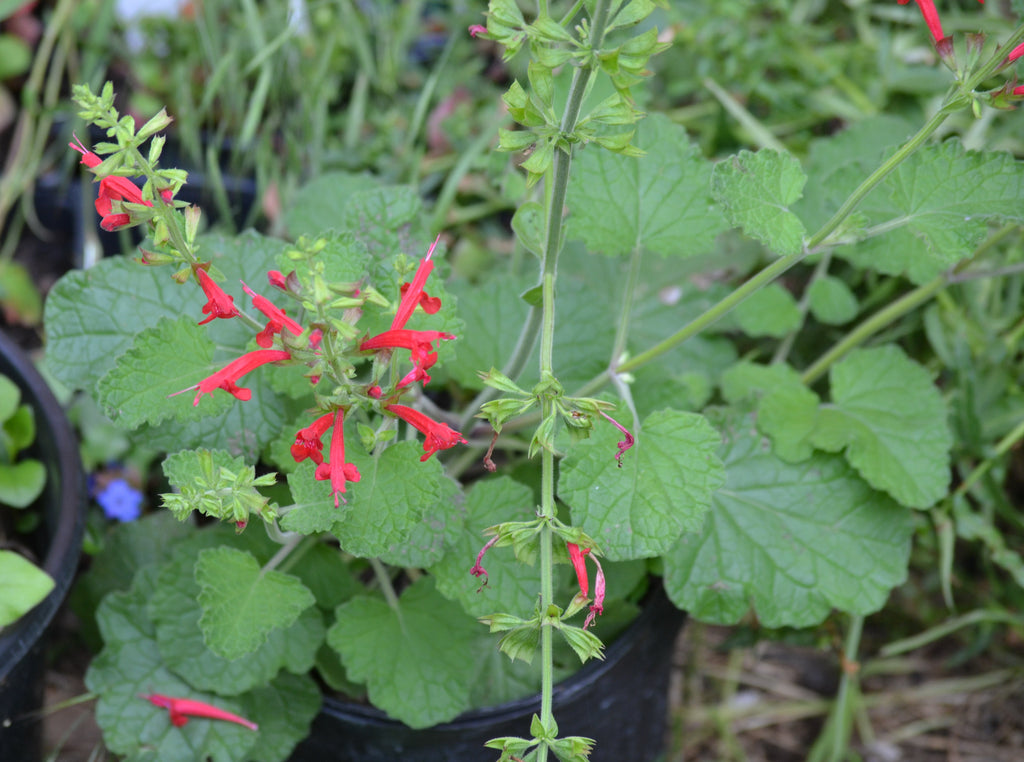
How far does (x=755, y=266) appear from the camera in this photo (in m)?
1.33

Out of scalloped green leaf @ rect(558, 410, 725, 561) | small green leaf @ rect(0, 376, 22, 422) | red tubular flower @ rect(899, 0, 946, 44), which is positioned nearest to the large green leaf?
small green leaf @ rect(0, 376, 22, 422)

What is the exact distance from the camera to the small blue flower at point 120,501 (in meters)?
1.25

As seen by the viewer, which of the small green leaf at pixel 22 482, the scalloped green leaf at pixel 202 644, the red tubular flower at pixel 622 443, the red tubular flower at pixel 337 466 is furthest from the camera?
the small green leaf at pixel 22 482

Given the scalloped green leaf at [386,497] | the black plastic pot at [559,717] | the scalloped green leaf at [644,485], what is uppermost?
the scalloped green leaf at [386,497]

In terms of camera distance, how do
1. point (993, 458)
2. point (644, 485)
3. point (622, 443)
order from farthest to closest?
point (993, 458) < point (644, 485) < point (622, 443)

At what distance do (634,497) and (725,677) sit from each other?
901mm

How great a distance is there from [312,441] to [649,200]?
536 millimetres

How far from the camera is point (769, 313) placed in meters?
1.19

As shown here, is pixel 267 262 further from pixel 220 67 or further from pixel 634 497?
pixel 220 67

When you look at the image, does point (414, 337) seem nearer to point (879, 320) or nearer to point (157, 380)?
point (157, 380)

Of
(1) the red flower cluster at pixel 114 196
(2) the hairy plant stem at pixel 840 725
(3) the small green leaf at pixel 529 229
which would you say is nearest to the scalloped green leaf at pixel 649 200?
(3) the small green leaf at pixel 529 229

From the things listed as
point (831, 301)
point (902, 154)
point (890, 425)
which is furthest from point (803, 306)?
point (902, 154)

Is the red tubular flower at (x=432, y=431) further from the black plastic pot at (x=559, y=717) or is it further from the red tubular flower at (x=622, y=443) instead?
the black plastic pot at (x=559, y=717)

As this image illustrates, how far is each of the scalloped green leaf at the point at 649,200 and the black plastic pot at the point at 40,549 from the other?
0.61 m
